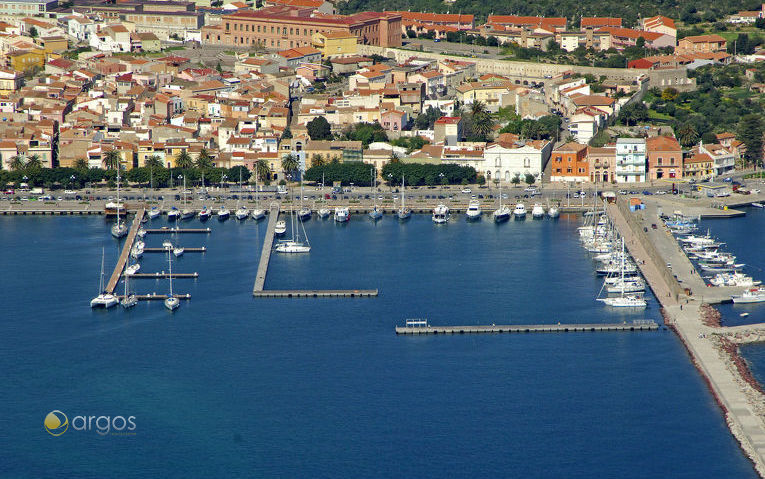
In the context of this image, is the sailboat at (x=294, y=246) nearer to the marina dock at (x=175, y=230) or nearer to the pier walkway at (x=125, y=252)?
the marina dock at (x=175, y=230)

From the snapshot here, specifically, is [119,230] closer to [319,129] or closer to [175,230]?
[175,230]

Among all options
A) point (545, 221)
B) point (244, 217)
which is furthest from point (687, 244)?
point (244, 217)

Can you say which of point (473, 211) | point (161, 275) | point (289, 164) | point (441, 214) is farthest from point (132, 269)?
point (289, 164)

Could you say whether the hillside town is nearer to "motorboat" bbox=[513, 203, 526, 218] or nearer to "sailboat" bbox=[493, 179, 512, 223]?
"motorboat" bbox=[513, 203, 526, 218]

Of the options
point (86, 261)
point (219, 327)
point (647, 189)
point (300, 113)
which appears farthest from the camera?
point (300, 113)

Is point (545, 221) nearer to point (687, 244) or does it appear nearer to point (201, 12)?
point (687, 244)

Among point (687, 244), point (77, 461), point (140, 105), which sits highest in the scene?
point (140, 105)

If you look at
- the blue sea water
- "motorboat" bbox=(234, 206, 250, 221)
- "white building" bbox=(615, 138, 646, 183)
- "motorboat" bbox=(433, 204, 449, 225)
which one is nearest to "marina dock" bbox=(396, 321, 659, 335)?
the blue sea water

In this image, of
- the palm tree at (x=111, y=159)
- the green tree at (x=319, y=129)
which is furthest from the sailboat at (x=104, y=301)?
the green tree at (x=319, y=129)
